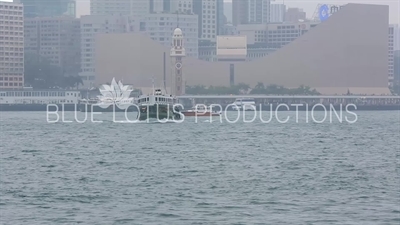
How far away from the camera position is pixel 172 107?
174 ft

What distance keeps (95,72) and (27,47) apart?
19.8m

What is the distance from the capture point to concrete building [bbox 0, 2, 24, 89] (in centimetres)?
10425

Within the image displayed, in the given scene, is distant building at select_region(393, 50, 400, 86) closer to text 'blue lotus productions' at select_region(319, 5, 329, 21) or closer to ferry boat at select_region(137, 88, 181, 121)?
text 'blue lotus productions' at select_region(319, 5, 329, 21)

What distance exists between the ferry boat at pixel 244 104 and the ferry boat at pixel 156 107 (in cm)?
3626

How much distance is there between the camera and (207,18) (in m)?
130

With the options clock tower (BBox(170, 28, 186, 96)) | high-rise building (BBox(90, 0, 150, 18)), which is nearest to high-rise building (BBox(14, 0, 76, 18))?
high-rise building (BBox(90, 0, 150, 18))

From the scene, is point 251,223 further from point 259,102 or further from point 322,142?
point 259,102

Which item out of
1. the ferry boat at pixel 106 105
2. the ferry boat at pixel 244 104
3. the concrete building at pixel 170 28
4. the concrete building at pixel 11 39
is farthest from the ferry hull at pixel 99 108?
the concrete building at pixel 170 28

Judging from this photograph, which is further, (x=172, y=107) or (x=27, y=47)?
A: (x=27, y=47)

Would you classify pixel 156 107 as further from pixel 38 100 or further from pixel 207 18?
pixel 207 18

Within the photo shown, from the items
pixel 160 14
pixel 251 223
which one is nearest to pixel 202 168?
pixel 251 223

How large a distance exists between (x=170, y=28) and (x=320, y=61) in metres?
17.6

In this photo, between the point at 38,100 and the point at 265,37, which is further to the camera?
the point at 265,37

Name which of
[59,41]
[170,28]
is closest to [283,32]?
[170,28]
